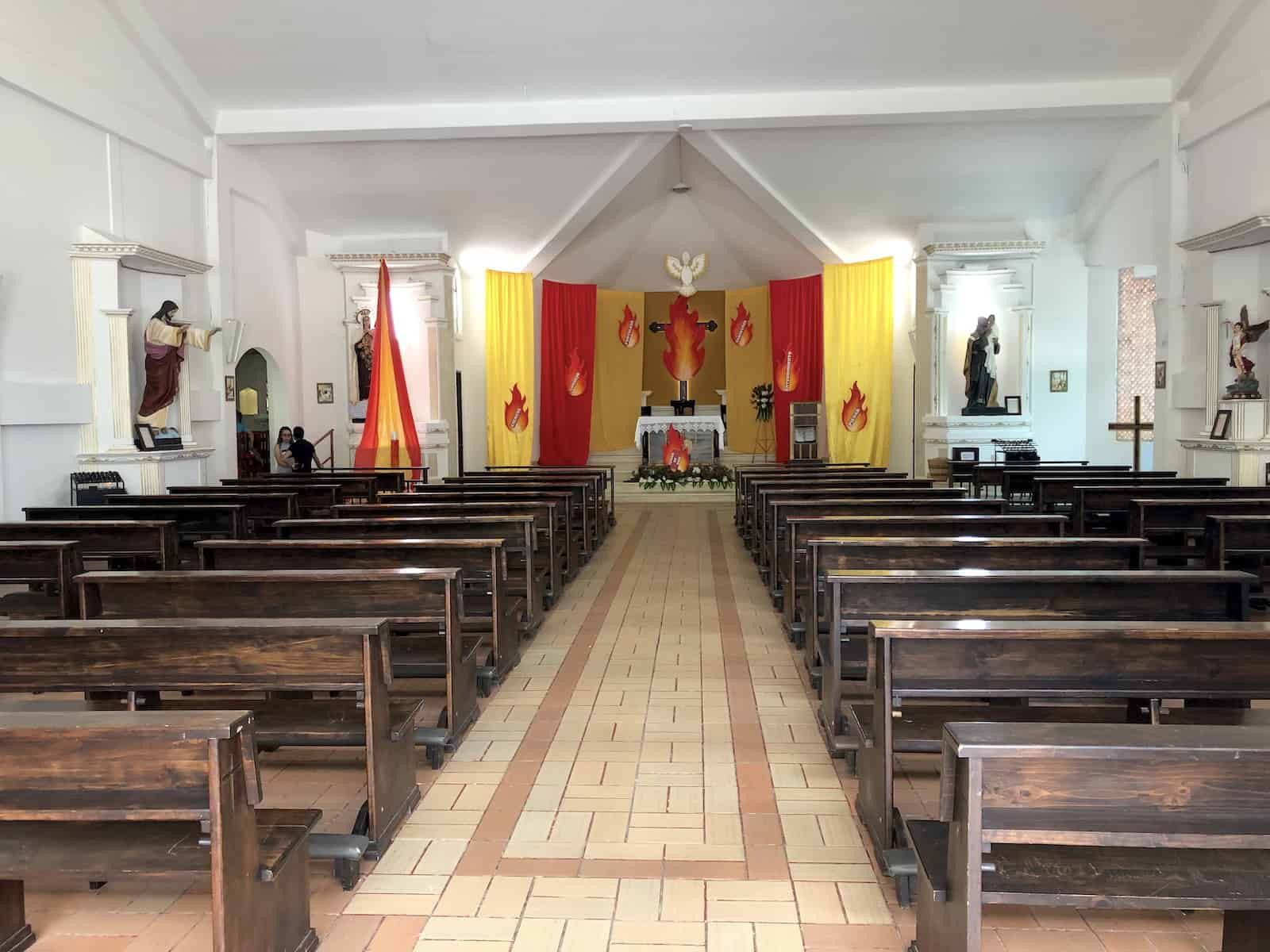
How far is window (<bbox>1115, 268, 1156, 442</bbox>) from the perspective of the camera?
12.4 metres

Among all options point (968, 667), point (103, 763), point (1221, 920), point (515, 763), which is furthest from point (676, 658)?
point (103, 763)

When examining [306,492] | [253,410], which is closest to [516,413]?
[253,410]

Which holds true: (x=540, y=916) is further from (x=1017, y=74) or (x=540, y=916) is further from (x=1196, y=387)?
(x=1017, y=74)

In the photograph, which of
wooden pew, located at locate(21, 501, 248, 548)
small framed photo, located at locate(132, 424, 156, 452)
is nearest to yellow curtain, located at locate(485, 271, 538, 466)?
small framed photo, located at locate(132, 424, 156, 452)

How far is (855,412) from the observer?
1290cm

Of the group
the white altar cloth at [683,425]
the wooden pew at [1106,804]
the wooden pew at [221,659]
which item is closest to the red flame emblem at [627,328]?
the white altar cloth at [683,425]

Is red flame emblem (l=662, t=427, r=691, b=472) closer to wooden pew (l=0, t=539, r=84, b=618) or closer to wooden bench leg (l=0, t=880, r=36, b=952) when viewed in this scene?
wooden pew (l=0, t=539, r=84, b=618)

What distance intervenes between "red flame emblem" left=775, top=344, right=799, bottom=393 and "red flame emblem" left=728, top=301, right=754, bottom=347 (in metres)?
1.11

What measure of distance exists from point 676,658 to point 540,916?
2.39 meters

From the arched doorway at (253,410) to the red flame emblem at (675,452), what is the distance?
5.25 meters

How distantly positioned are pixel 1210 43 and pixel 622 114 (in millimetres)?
5255

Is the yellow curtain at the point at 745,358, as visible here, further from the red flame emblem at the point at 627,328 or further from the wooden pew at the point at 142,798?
the wooden pew at the point at 142,798

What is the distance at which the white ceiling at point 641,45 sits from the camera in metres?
8.38

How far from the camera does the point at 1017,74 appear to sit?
30.4 feet
